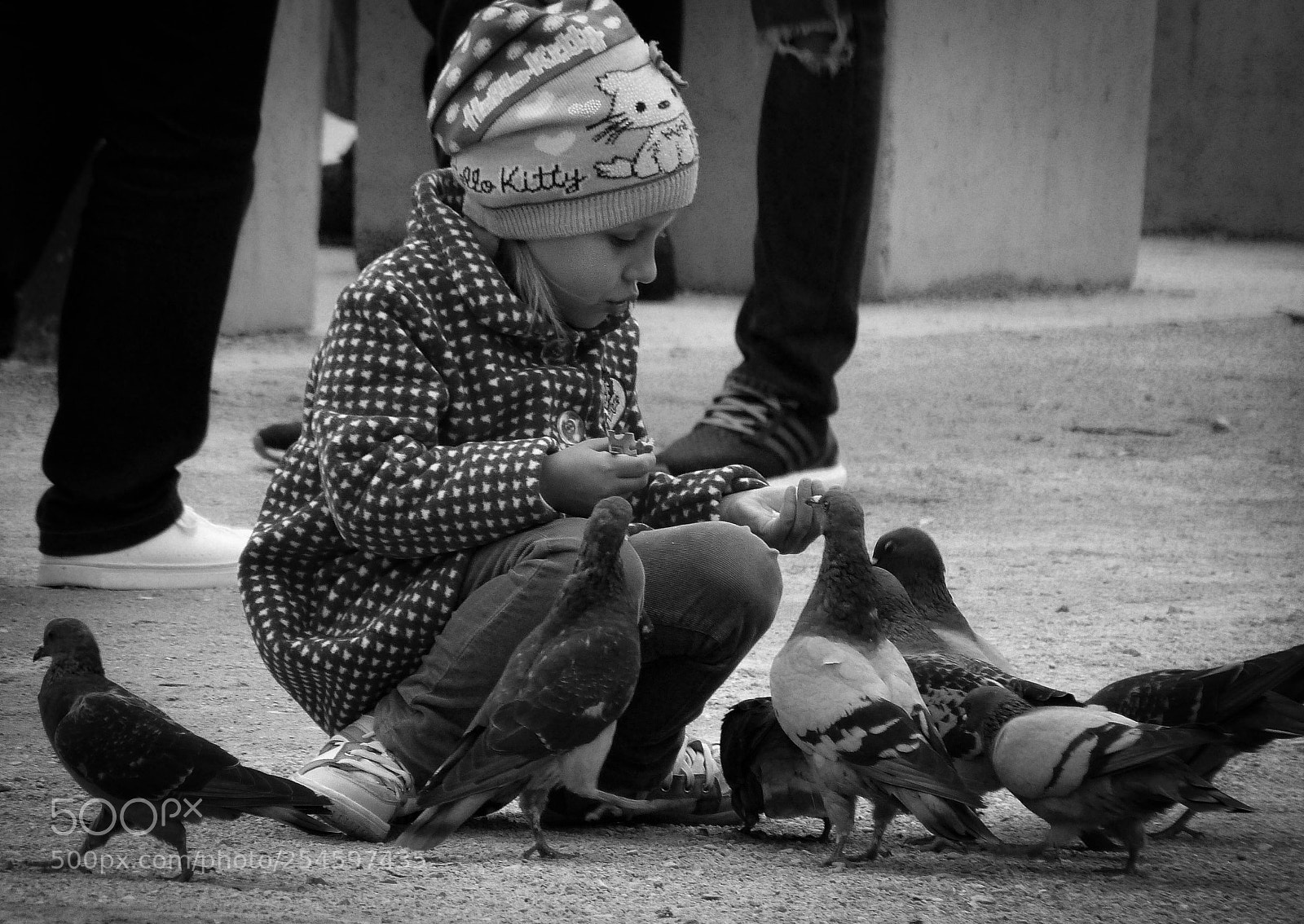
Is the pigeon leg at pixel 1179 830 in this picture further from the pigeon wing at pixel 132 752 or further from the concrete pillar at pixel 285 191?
the concrete pillar at pixel 285 191

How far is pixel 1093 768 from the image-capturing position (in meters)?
2.48

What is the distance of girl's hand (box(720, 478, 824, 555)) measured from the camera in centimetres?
288

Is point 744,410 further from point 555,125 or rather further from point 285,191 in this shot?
point 285,191

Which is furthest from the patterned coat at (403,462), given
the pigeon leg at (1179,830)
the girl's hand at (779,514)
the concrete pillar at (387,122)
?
the concrete pillar at (387,122)

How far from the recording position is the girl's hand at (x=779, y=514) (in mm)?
2877

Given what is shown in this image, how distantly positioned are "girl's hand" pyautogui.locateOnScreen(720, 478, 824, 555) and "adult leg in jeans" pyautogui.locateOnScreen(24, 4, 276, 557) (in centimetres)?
154

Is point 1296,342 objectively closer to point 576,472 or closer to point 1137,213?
point 1137,213

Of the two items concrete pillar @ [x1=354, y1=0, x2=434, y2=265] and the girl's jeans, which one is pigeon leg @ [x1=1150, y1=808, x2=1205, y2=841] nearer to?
the girl's jeans

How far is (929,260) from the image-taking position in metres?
10.0

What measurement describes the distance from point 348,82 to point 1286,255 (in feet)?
25.4

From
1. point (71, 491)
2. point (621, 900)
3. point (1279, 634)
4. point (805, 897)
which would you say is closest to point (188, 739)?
point (621, 900)

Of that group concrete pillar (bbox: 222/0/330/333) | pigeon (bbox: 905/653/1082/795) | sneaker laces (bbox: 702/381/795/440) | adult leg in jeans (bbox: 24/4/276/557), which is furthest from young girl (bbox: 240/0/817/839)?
concrete pillar (bbox: 222/0/330/333)

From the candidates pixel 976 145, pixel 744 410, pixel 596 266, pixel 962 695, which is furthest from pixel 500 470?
pixel 976 145

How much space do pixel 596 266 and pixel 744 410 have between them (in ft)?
6.70
